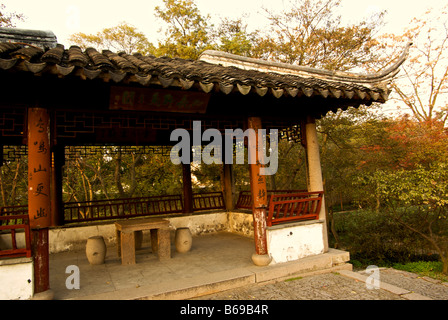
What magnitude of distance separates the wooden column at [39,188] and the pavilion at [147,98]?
0.04 feet

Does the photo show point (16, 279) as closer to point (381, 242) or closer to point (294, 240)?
point (294, 240)

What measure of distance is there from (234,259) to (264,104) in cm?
273

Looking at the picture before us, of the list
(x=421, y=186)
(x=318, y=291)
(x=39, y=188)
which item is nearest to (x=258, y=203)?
(x=318, y=291)

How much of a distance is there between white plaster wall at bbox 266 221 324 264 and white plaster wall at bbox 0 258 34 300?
3237 millimetres

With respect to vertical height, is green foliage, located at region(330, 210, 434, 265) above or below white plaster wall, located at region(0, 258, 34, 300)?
below

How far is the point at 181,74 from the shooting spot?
4.04 m

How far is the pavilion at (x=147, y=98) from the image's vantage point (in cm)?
364

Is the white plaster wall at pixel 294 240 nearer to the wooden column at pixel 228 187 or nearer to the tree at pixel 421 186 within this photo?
the wooden column at pixel 228 187

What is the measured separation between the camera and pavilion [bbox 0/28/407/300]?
143 inches

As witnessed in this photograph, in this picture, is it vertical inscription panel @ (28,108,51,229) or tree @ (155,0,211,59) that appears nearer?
vertical inscription panel @ (28,108,51,229)

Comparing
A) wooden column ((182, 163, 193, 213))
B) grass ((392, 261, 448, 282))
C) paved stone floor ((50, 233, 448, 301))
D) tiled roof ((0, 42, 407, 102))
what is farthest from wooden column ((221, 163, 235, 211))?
grass ((392, 261, 448, 282))

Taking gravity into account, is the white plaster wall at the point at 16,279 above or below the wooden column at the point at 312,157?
below

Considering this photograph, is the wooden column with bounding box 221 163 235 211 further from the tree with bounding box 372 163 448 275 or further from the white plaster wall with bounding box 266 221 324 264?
→ the tree with bounding box 372 163 448 275

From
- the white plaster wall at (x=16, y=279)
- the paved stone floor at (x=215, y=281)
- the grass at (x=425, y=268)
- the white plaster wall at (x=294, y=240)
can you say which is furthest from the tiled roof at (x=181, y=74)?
the grass at (x=425, y=268)
